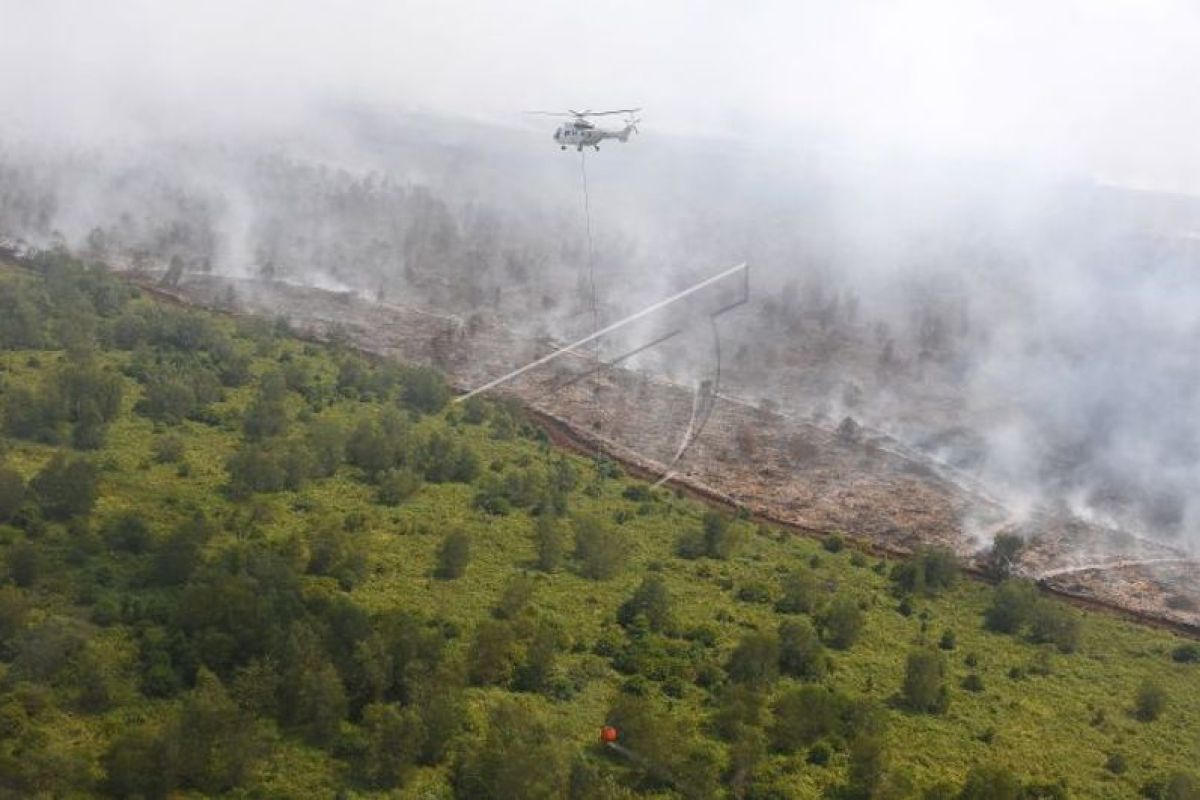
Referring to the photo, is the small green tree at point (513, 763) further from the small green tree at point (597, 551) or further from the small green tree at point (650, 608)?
the small green tree at point (597, 551)

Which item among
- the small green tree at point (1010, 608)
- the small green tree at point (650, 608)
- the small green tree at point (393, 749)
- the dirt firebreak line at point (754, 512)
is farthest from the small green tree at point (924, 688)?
the small green tree at point (393, 749)

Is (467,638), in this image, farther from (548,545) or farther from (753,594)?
(753,594)

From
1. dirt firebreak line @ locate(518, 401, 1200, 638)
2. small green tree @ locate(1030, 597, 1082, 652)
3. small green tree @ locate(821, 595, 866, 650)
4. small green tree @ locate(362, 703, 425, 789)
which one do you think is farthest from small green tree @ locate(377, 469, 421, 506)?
small green tree @ locate(1030, 597, 1082, 652)

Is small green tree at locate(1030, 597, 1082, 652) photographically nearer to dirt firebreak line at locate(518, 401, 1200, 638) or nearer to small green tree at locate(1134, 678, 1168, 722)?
small green tree at locate(1134, 678, 1168, 722)

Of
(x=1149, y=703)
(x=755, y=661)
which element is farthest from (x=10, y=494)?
(x=1149, y=703)

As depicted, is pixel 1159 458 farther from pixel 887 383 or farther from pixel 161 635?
pixel 161 635

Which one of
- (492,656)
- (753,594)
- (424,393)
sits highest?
(424,393)
